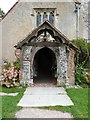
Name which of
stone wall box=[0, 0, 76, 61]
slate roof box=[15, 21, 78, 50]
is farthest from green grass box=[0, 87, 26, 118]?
stone wall box=[0, 0, 76, 61]

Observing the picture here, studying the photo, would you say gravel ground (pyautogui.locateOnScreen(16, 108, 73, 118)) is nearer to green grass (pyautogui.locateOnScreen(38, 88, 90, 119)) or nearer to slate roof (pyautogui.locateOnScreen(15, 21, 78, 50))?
green grass (pyautogui.locateOnScreen(38, 88, 90, 119))

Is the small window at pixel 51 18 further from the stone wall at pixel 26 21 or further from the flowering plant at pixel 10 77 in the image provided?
the flowering plant at pixel 10 77

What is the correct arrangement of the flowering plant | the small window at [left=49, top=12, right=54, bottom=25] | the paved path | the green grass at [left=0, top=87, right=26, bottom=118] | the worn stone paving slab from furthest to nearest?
1. the small window at [left=49, top=12, right=54, bottom=25]
2. the flowering plant
3. the worn stone paving slab
4. the paved path
5. the green grass at [left=0, top=87, right=26, bottom=118]

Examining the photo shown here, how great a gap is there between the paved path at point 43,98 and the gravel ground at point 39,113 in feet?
3.01

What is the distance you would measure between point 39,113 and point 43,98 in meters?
3.05

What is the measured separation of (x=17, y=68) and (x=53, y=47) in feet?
7.29

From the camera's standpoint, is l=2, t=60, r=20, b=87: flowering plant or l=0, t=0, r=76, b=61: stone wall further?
l=0, t=0, r=76, b=61: stone wall

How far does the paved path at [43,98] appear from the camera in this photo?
12004 mm

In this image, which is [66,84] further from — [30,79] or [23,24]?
[23,24]

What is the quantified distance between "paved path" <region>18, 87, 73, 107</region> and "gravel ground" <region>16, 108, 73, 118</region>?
0.92 meters

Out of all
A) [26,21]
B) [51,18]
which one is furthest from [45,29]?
[51,18]

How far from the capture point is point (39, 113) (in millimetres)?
10234

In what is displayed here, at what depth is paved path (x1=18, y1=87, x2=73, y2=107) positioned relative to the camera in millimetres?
12004

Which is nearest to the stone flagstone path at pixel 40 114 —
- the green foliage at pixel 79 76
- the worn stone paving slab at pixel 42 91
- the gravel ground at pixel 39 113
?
the gravel ground at pixel 39 113
